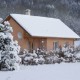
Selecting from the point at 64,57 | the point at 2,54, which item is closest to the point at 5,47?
the point at 2,54

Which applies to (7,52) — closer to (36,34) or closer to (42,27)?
(36,34)

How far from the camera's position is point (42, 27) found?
44.8 metres

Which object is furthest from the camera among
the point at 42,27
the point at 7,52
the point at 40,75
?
the point at 42,27

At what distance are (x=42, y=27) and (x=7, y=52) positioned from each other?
17.4m

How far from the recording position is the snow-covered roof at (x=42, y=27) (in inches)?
1655

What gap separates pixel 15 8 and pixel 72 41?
6253 cm

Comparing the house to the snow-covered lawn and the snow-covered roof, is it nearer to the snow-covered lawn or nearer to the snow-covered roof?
the snow-covered roof

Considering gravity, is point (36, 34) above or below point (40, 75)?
above

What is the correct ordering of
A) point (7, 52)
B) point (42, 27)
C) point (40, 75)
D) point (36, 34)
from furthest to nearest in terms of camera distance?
point (42, 27)
point (36, 34)
point (7, 52)
point (40, 75)

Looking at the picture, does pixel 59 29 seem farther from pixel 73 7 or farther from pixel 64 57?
pixel 73 7

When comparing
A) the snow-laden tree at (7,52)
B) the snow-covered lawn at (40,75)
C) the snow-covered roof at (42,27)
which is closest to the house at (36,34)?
the snow-covered roof at (42,27)

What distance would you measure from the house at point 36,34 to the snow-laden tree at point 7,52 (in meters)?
11.7

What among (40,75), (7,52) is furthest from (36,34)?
(40,75)

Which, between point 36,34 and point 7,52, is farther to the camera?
point 36,34
